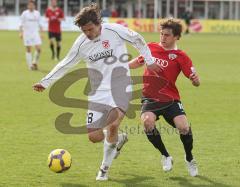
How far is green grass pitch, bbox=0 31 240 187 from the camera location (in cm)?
741

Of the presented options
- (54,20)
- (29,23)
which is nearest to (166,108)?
(29,23)

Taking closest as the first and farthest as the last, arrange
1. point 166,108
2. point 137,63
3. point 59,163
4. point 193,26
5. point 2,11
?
point 59,163
point 166,108
point 137,63
point 193,26
point 2,11

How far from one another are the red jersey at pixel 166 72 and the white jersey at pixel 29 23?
46.8 ft

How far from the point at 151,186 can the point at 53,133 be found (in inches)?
142

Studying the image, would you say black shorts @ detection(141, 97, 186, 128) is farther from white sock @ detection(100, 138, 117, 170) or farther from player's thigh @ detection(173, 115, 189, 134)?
white sock @ detection(100, 138, 117, 170)

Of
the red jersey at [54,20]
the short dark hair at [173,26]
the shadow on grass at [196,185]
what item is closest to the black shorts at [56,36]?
the red jersey at [54,20]

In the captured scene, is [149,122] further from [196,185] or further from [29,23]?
[29,23]

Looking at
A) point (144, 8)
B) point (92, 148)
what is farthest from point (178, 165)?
point (144, 8)

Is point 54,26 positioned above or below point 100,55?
below

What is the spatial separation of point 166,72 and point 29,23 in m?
14.7

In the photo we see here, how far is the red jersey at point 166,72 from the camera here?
7680 mm

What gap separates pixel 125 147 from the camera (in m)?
9.30

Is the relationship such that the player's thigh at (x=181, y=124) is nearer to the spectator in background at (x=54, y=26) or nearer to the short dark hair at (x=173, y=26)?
the short dark hair at (x=173, y=26)

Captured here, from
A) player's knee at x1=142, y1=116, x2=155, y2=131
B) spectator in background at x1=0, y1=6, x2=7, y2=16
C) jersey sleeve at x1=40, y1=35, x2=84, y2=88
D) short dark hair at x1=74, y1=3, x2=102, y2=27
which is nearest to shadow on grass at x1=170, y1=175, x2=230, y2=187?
player's knee at x1=142, y1=116, x2=155, y2=131
